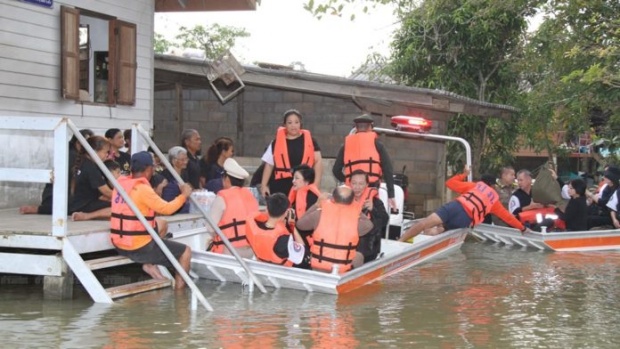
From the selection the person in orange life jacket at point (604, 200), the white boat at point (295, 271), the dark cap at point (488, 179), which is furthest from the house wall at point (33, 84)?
the person in orange life jacket at point (604, 200)

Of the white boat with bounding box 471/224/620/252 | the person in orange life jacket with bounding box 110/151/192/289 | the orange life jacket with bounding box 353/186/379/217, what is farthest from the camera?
the white boat with bounding box 471/224/620/252

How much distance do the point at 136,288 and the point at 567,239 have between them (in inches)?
275

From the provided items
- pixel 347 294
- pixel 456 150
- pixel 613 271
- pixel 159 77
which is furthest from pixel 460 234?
pixel 456 150

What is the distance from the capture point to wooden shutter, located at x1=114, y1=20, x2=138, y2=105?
471 inches

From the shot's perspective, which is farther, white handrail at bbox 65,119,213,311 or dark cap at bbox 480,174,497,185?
dark cap at bbox 480,174,497,185

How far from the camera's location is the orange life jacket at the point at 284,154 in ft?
30.6

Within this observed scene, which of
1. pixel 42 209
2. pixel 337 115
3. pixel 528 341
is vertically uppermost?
pixel 337 115

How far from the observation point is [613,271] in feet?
33.9

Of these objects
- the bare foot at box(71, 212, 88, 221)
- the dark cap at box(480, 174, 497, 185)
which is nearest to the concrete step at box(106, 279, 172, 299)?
the bare foot at box(71, 212, 88, 221)

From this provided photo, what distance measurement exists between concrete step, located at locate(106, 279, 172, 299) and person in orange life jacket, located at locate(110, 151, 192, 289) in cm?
24

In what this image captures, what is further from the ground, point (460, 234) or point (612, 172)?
point (612, 172)

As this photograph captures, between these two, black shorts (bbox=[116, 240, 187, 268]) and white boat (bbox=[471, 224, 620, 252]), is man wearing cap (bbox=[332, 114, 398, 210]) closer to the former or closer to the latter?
black shorts (bbox=[116, 240, 187, 268])

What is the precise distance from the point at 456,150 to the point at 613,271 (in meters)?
10.0

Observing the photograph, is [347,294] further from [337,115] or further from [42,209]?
[337,115]
